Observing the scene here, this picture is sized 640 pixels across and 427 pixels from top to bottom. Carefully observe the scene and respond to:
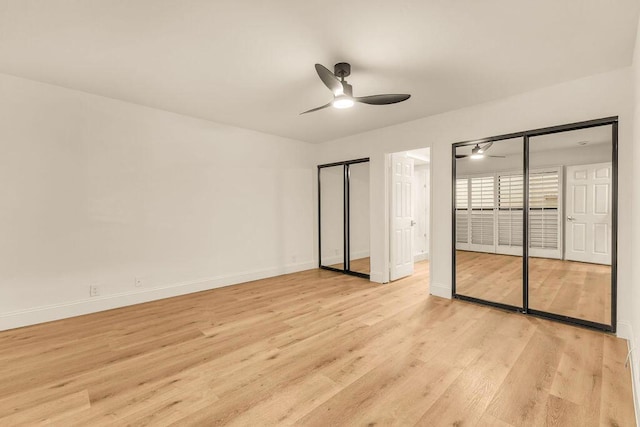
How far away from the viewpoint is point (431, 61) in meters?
2.75

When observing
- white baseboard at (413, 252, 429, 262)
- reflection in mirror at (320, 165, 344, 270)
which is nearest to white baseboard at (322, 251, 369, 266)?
reflection in mirror at (320, 165, 344, 270)

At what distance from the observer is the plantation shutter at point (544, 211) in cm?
334

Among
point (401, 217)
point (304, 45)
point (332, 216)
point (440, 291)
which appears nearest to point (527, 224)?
point (440, 291)

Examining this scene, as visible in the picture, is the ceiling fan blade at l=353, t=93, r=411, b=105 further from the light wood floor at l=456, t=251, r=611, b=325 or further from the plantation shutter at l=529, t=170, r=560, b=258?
the light wood floor at l=456, t=251, r=611, b=325

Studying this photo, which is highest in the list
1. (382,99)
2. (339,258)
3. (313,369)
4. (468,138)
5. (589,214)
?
(382,99)

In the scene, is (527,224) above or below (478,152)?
below

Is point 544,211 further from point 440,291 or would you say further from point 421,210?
point 421,210

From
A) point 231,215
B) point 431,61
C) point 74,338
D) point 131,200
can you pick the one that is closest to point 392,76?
point 431,61

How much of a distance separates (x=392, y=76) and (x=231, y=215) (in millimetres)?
3229

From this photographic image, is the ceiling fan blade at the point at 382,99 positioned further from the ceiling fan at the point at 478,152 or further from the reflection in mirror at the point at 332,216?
the reflection in mirror at the point at 332,216

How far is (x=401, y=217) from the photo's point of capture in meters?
5.22

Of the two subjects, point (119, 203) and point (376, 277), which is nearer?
point (119, 203)

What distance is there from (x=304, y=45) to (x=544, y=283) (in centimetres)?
374

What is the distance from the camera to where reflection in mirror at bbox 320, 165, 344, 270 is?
5793 mm
